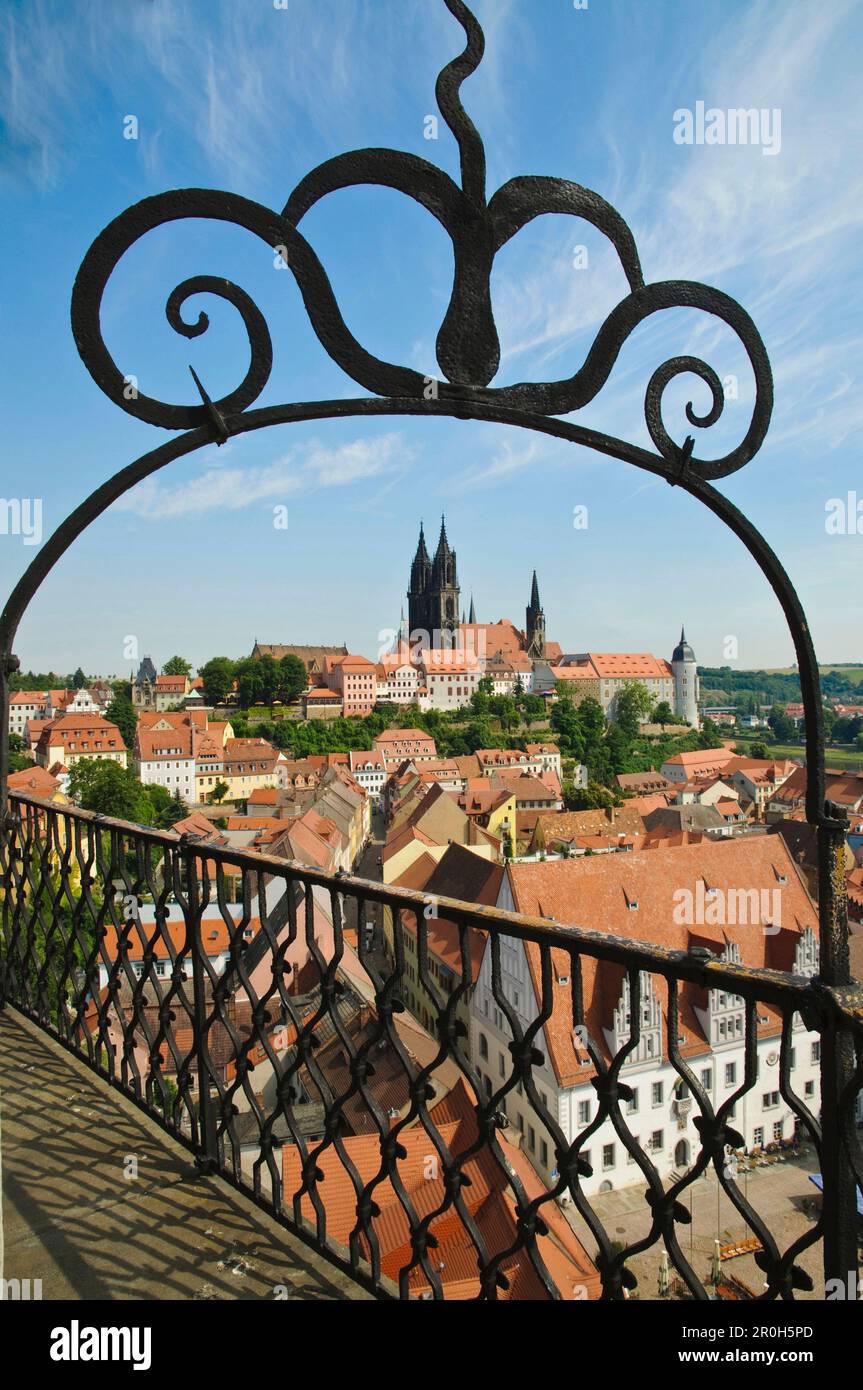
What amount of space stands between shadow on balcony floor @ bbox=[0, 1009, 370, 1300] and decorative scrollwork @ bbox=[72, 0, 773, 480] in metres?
2.18

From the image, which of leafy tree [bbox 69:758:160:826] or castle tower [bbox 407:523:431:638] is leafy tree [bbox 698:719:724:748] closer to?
castle tower [bbox 407:523:431:638]

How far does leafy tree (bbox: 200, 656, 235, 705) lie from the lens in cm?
9406

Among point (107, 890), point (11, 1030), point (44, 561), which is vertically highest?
point (44, 561)

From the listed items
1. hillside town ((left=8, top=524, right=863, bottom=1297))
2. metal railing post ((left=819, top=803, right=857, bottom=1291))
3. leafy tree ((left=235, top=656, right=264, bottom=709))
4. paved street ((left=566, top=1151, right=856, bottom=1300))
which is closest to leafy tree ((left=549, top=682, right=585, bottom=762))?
hillside town ((left=8, top=524, right=863, bottom=1297))

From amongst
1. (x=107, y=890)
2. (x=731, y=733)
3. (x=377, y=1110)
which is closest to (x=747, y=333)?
(x=377, y=1110)

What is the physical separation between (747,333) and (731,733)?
13112 cm

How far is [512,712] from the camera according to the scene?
300 ft

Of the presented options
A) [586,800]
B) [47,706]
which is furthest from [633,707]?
[47,706]

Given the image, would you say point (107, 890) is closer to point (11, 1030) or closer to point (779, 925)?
point (11, 1030)

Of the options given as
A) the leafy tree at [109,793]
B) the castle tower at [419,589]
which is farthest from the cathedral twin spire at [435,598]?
the leafy tree at [109,793]

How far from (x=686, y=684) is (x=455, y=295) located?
378 feet

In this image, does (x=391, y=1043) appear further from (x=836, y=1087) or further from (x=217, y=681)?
(x=217, y=681)

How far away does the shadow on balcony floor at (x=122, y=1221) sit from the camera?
232 centimetres

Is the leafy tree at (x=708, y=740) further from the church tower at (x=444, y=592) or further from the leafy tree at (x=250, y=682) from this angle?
the leafy tree at (x=250, y=682)
